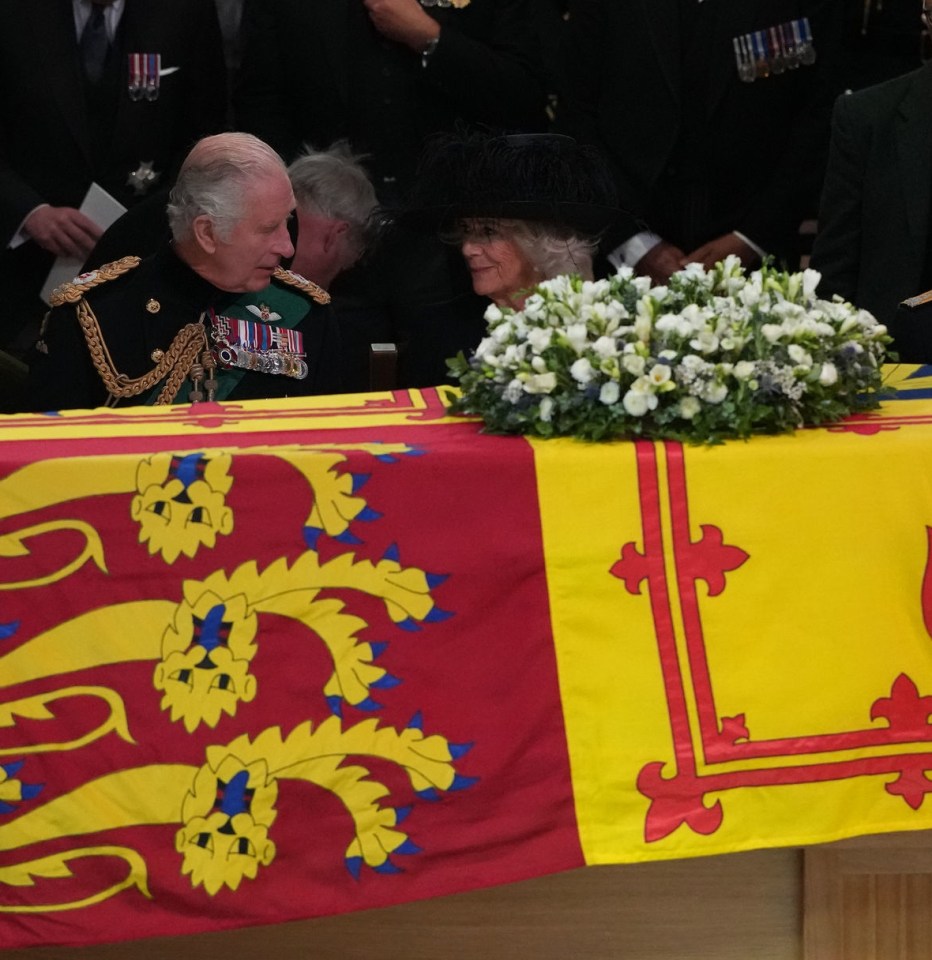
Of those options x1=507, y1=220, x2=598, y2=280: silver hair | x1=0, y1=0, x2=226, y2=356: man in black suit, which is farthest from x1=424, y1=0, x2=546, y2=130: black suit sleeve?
x1=507, y1=220, x2=598, y2=280: silver hair

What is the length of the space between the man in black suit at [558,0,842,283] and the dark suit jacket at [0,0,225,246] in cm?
95

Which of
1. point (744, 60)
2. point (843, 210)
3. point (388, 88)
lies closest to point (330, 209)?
point (388, 88)

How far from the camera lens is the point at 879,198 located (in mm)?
3986

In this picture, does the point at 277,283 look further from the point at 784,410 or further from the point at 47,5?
the point at 784,410

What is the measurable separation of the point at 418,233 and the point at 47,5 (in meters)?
1.13

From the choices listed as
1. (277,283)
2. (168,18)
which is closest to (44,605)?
(277,283)

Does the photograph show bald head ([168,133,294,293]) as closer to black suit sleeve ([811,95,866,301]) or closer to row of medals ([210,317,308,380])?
row of medals ([210,317,308,380])

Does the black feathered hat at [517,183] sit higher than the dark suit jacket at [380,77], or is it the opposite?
the dark suit jacket at [380,77]

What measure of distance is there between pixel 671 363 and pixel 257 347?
1306mm

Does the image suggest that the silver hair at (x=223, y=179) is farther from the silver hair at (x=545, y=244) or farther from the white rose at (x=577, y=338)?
the white rose at (x=577, y=338)

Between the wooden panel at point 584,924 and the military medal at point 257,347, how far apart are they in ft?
4.48

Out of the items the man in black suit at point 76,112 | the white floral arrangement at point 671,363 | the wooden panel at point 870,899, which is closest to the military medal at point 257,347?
the man in black suit at point 76,112

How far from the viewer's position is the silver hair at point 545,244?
12.4 ft

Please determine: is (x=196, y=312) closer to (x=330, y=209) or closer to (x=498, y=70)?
(x=330, y=209)
